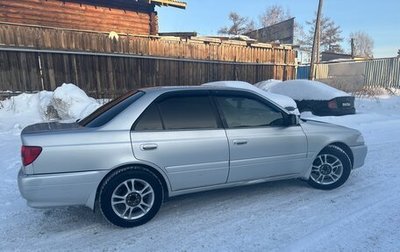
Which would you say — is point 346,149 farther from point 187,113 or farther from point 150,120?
point 150,120

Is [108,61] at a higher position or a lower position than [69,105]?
higher

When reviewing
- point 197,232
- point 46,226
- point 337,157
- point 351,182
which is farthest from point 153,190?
point 351,182

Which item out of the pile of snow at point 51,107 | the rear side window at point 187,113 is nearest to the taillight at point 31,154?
the rear side window at point 187,113

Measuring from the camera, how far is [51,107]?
28.7 feet

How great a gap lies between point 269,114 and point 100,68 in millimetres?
8769

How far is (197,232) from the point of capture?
127 inches

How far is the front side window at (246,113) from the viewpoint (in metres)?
3.83

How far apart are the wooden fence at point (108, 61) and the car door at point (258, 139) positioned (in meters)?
8.48

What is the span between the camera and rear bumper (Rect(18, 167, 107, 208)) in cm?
300

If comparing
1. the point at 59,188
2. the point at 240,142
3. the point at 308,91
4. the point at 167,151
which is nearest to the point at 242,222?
the point at 240,142

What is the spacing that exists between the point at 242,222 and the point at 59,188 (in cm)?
196

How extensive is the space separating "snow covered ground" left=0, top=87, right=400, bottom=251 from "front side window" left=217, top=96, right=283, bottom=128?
101 centimetres

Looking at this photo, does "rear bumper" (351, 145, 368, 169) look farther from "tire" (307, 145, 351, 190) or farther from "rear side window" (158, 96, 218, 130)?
"rear side window" (158, 96, 218, 130)

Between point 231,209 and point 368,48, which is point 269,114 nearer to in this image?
point 231,209
